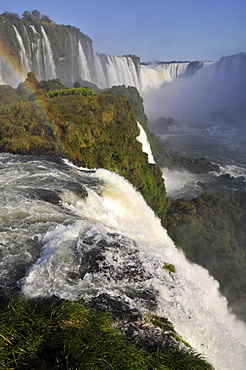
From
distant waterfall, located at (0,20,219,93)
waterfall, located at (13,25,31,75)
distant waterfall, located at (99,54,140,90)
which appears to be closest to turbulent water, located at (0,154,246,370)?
distant waterfall, located at (0,20,219,93)

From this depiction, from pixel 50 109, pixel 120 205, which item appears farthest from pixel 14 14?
pixel 120 205

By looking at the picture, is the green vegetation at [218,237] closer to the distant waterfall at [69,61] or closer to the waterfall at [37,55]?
the distant waterfall at [69,61]

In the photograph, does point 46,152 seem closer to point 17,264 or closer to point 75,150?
point 75,150

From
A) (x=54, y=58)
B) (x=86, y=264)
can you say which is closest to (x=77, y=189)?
(x=86, y=264)

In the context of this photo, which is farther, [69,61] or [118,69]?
[118,69]

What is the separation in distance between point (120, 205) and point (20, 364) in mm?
7424

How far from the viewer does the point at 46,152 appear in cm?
1167

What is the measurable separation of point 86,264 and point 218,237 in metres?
12.2

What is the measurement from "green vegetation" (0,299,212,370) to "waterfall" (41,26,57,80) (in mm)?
43507

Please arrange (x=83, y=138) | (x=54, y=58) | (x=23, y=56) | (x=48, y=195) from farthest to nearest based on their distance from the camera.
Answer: (x=54, y=58) → (x=23, y=56) → (x=83, y=138) → (x=48, y=195)

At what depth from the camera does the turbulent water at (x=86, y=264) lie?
5004mm

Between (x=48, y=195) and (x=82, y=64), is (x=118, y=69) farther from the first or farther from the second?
(x=48, y=195)

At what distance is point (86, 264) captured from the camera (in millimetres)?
5594

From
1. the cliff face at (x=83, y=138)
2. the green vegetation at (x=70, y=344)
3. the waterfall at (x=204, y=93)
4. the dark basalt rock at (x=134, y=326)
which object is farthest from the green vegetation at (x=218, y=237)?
the waterfall at (x=204, y=93)
